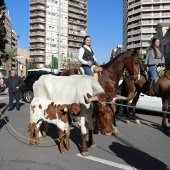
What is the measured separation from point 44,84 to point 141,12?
94.3 m

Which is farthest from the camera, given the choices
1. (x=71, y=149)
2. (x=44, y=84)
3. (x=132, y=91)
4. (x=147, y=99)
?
(x=147, y=99)

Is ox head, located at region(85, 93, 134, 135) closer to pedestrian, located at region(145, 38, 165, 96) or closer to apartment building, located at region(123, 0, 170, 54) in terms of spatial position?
pedestrian, located at region(145, 38, 165, 96)

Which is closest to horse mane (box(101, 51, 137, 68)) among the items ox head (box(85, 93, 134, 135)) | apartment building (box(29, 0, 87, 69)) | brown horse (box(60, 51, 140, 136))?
brown horse (box(60, 51, 140, 136))

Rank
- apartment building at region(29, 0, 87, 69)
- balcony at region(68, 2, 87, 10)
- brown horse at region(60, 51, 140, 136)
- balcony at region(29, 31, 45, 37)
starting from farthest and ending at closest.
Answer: balcony at region(68, 2, 87, 10) < balcony at region(29, 31, 45, 37) < apartment building at region(29, 0, 87, 69) < brown horse at region(60, 51, 140, 136)

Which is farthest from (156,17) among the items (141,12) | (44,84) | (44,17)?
(44,84)

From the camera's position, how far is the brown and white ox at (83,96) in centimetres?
479

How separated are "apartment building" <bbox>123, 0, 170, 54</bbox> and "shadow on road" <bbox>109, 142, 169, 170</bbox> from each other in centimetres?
8756

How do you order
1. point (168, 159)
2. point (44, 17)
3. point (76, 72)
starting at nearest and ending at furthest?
point (168, 159)
point (76, 72)
point (44, 17)

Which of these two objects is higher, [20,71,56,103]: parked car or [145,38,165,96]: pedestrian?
[145,38,165,96]: pedestrian

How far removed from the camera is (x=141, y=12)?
307ft

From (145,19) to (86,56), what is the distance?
92.9 meters

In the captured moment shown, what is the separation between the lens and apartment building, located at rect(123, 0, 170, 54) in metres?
91.2

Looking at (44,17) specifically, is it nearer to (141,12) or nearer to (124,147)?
(141,12)

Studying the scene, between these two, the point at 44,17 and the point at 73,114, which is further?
the point at 44,17
